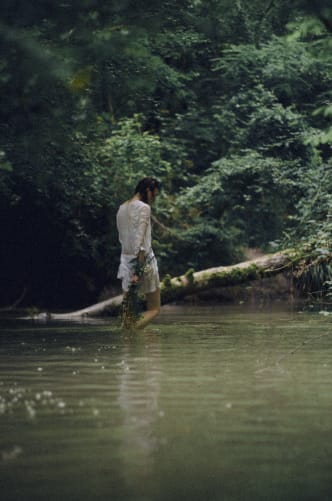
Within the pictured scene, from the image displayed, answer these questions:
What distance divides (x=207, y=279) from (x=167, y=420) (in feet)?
45.4

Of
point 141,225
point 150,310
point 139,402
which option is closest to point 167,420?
point 139,402

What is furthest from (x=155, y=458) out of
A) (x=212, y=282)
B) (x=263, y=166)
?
(x=263, y=166)

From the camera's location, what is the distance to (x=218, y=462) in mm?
6223

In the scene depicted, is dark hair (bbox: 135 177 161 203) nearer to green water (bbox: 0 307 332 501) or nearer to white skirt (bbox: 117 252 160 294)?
white skirt (bbox: 117 252 160 294)

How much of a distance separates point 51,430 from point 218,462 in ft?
4.98

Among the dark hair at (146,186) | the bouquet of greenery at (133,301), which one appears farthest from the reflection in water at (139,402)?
the dark hair at (146,186)

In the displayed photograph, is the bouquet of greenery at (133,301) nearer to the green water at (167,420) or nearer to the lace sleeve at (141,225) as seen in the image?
the lace sleeve at (141,225)

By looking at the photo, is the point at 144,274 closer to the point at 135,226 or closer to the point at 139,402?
the point at 135,226

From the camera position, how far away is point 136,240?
16.4 m

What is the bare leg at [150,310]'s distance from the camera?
16.7 m

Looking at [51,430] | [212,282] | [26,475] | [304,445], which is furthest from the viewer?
[212,282]

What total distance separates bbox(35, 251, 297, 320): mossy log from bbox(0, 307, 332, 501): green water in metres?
6.37

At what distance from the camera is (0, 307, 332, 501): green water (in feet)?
18.6

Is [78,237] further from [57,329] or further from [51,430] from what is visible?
[51,430]
